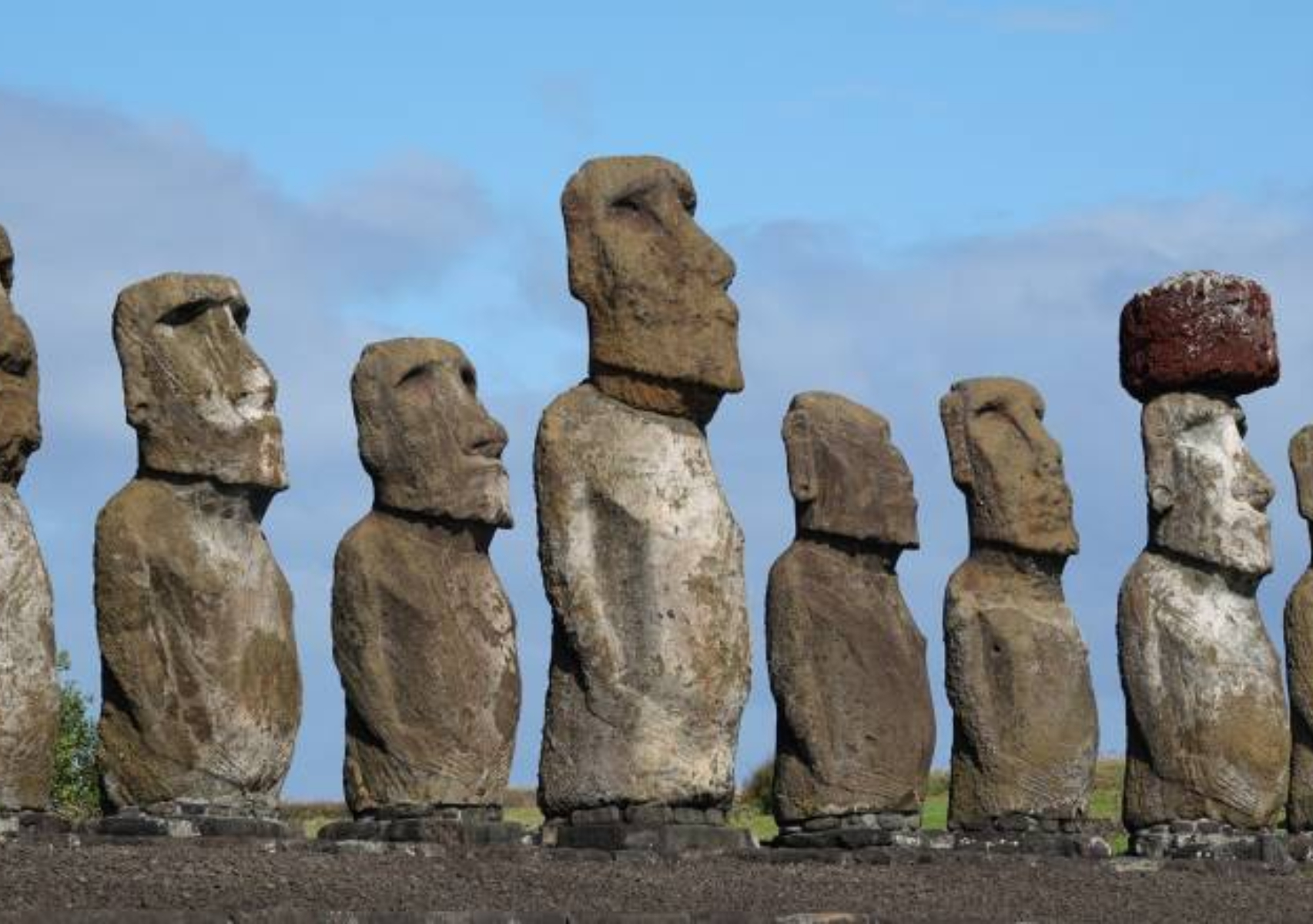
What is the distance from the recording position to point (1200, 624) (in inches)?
943

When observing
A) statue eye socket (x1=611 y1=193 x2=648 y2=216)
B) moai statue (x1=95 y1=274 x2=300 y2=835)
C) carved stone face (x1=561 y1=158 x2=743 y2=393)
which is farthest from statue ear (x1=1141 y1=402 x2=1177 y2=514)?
moai statue (x1=95 y1=274 x2=300 y2=835)

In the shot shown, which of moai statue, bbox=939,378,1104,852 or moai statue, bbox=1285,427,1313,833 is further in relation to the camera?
moai statue, bbox=1285,427,1313,833

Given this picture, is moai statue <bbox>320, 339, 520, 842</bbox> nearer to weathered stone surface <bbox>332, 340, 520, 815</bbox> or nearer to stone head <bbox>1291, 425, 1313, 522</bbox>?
weathered stone surface <bbox>332, 340, 520, 815</bbox>

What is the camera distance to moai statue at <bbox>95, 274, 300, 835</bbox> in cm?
1917

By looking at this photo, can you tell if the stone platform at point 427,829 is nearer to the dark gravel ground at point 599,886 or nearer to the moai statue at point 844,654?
the dark gravel ground at point 599,886

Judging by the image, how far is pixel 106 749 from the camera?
19250 millimetres

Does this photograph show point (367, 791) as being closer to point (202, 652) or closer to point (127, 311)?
point (202, 652)

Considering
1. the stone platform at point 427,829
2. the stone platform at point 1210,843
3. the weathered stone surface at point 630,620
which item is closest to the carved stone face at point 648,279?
the weathered stone surface at point 630,620

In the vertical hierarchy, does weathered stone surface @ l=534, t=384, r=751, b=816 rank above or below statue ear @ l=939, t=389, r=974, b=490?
below

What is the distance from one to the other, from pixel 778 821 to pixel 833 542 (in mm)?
1842

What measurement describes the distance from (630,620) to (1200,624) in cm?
538

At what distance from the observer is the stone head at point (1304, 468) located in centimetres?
2566

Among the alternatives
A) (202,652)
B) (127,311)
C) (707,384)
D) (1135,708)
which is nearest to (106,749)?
(202,652)

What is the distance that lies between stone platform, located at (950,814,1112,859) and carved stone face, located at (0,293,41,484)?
23.6ft
